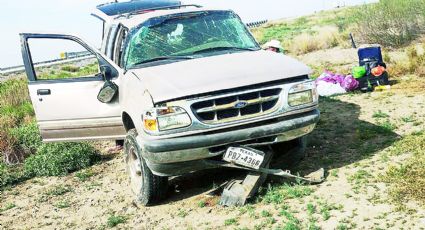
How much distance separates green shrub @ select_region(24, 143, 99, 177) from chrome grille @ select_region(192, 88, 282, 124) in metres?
3.85

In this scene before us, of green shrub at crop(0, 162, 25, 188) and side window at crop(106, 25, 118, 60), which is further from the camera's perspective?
green shrub at crop(0, 162, 25, 188)

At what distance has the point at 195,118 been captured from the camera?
15.3ft

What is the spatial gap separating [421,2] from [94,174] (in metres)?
14.2

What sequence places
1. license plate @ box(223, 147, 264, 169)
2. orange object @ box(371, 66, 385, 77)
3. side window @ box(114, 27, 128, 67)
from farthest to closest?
orange object @ box(371, 66, 385, 77), side window @ box(114, 27, 128, 67), license plate @ box(223, 147, 264, 169)

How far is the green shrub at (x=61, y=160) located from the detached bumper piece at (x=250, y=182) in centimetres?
352

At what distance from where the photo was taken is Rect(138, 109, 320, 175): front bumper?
15.4 feet

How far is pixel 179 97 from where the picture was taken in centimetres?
466

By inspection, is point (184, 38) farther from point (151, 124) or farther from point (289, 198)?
point (289, 198)

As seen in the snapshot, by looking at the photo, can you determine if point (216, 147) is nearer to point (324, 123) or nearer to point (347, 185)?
point (347, 185)

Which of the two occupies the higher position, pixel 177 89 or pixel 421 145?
pixel 177 89

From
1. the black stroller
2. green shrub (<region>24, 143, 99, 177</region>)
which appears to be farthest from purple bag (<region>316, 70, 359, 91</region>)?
green shrub (<region>24, 143, 99, 177</region>)

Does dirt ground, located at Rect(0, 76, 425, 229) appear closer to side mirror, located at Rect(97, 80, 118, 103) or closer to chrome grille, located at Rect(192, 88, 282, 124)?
chrome grille, located at Rect(192, 88, 282, 124)

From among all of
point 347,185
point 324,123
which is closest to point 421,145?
point 347,185

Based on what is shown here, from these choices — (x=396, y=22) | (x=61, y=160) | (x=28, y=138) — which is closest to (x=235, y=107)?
(x=61, y=160)
